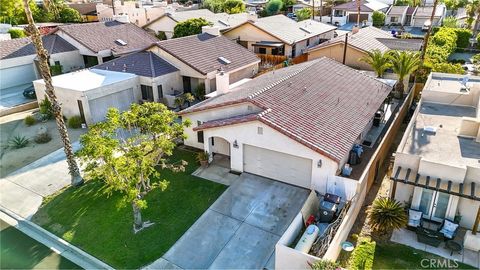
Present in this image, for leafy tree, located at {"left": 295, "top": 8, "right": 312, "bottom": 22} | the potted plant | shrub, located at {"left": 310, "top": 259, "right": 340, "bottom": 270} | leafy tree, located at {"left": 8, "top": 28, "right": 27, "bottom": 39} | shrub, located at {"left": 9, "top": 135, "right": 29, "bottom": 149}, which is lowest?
shrub, located at {"left": 9, "top": 135, "right": 29, "bottom": 149}

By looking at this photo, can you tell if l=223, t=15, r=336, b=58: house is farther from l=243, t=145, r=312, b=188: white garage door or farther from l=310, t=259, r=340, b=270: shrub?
l=310, t=259, r=340, b=270: shrub

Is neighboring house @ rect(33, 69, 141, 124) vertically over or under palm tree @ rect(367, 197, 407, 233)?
over

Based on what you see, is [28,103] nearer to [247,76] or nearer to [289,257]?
[247,76]

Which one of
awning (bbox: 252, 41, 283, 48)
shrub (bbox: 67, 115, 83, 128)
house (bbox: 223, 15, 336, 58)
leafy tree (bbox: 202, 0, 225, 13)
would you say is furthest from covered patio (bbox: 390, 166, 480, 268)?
leafy tree (bbox: 202, 0, 225, 13)

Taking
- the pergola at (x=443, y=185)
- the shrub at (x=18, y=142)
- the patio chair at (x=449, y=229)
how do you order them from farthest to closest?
the shrub at (x=18, y=142) < the patio chair at (x=449, y=229) < the pergola at (x=443, y=185)

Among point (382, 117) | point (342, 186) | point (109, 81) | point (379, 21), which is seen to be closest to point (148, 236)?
point (342, 186)

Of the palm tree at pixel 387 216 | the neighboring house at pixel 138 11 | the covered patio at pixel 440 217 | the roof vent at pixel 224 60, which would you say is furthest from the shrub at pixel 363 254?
the neighboring house at pixel 138 11

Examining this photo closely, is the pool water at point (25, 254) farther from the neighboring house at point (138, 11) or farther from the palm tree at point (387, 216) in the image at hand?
the neighboring house at point (138, 11)
